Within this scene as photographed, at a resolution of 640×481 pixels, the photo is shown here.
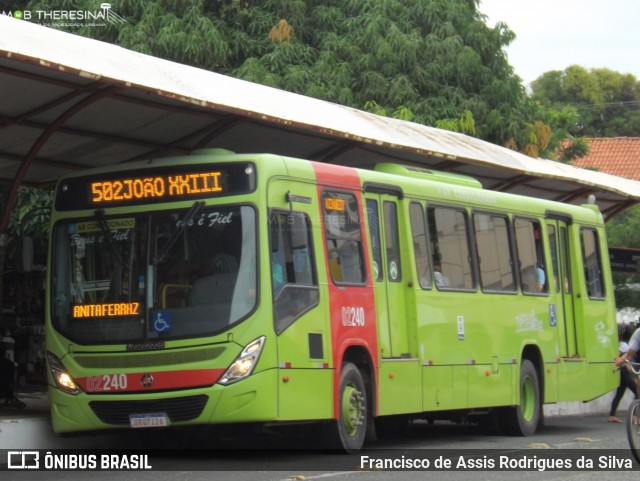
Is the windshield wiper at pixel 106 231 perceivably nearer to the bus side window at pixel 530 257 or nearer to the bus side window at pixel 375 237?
the bus side window at pixel 375 237

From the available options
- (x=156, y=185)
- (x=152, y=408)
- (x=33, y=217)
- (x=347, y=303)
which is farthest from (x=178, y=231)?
(x=33, y=217)

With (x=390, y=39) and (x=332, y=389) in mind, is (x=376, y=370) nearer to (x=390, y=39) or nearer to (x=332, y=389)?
(x=332, y=389)

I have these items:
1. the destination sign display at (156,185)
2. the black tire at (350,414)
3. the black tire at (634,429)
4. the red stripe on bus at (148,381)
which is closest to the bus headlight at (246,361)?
the red stripe on bus at (148,381)

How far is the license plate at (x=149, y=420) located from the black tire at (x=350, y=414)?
1.79 metres

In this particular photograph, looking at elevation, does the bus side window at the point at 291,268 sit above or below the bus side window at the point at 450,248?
below

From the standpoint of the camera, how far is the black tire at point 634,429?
39.1 feet

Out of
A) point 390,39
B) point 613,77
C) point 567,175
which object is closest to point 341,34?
point 390,39

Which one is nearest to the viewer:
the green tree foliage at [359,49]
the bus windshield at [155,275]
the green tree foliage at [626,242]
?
the bus windshield at [155,275]

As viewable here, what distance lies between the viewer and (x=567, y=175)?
2198 cm

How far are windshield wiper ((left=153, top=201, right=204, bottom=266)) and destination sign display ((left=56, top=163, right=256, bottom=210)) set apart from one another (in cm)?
12

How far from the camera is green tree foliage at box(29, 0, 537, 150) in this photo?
24797 millimetres

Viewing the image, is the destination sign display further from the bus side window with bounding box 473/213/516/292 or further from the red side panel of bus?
the bus side window with bounding box 473/213/516/292
